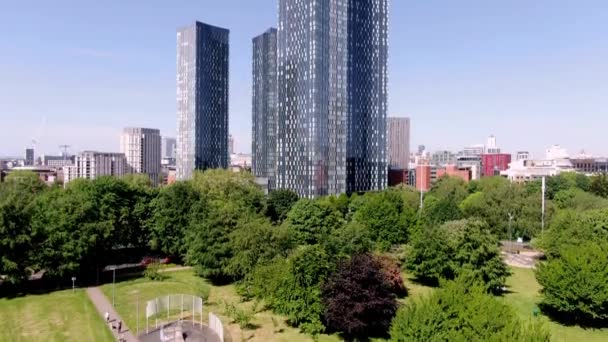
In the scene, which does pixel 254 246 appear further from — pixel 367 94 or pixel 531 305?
pixel 367 94

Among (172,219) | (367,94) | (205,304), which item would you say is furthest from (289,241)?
(367,94)

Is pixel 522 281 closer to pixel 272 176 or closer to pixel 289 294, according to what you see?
pixel 289 294

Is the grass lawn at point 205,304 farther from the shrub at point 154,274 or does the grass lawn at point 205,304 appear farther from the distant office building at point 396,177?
the distant office building at point 396,177

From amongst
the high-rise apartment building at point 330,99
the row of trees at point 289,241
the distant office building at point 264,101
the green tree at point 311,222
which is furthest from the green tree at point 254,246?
the distant office building at point 264,101

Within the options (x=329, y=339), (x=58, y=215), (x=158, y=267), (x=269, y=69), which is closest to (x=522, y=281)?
(x=329, y=339)

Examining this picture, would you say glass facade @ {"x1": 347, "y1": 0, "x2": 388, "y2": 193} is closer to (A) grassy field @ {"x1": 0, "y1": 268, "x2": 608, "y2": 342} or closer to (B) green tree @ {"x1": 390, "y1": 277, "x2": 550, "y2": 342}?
(A) grassy field @ {"x1": 0, "y1": 268, "x2": 608, "y2": 342}

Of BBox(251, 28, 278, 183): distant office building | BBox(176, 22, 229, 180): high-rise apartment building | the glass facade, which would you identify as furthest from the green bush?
BBox(176, 22, 229, 180): high-rise apartment building
